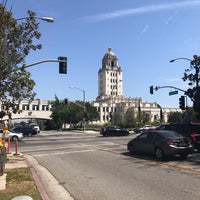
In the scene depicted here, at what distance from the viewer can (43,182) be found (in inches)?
433

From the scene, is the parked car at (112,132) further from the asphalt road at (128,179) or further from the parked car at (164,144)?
the asphalt road at (128,179)

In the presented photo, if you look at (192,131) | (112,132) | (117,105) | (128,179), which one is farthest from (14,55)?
(117,105)

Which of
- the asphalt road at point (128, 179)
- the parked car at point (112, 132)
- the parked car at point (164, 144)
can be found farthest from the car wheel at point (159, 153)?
the parked car at point (112, 132)

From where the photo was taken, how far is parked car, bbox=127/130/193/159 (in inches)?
→ 638

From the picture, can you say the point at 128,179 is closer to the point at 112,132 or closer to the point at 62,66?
the point at 62,66

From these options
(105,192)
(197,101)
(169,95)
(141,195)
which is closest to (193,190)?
(141,195)

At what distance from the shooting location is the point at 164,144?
1642cm

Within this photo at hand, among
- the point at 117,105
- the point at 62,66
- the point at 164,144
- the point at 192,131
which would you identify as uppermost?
the point at 117,105

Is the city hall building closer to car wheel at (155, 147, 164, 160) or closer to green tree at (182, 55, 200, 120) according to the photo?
green tree at (182, 55, 200, 120)

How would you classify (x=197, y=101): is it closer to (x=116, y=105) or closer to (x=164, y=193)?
(x=164, y=193)

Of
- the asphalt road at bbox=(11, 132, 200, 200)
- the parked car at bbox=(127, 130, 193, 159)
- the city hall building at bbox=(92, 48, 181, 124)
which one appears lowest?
the asphalt road at bbox=(11, 132, 200, 200)

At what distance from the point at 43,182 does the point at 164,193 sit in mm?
4250

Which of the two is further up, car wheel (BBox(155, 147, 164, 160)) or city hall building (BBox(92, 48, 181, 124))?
city hall building (BBox(92, 48, 181, 124))

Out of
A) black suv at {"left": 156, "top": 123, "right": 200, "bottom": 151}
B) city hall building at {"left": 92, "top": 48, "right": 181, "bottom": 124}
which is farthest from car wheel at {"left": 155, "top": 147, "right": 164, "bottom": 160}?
city hall building at {"left": 92, "top": 48, "right": 181, "bottom": 124}
